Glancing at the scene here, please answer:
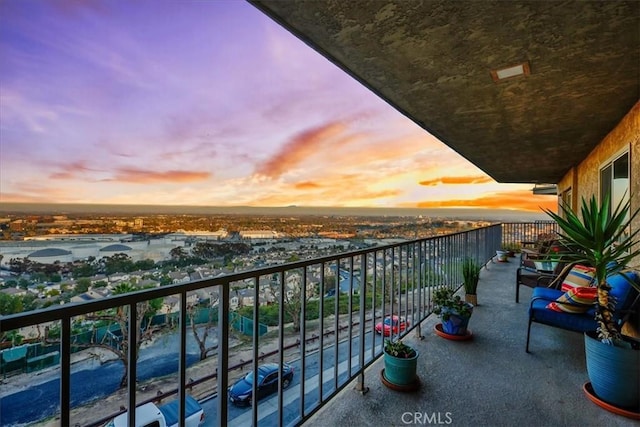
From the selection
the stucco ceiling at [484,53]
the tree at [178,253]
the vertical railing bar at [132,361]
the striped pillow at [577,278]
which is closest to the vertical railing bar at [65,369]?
the vertical railing bar at [132,361]

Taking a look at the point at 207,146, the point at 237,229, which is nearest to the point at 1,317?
the point at 237,229

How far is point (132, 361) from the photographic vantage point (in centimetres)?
101

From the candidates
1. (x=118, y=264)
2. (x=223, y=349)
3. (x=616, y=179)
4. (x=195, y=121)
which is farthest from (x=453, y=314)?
(x=195, y=121)

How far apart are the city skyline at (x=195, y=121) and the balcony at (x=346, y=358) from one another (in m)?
1.79

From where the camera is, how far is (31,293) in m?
1.93

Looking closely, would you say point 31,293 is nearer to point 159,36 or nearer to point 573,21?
point 573,21

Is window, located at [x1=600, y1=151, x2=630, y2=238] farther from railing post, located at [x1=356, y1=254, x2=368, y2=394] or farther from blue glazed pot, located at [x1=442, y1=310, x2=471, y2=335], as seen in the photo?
railing post, located at [x1=356, y1=254, x2=368, y2=394]

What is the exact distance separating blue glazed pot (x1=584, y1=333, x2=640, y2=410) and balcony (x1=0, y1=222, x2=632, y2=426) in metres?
0.12

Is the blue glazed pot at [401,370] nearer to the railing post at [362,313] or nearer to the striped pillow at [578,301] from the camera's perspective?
the railing post at [362,313]

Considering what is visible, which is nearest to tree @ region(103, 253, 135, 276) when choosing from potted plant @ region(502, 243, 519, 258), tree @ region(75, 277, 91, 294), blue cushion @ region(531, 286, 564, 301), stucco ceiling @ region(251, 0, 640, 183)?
tree @ region(75, 277, 91, 294)

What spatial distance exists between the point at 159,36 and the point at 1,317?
5950 mm

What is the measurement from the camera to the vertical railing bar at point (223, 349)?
50.1 inches

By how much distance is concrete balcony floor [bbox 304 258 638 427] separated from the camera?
181 cm

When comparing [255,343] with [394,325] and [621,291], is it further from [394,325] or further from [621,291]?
[621,291]
